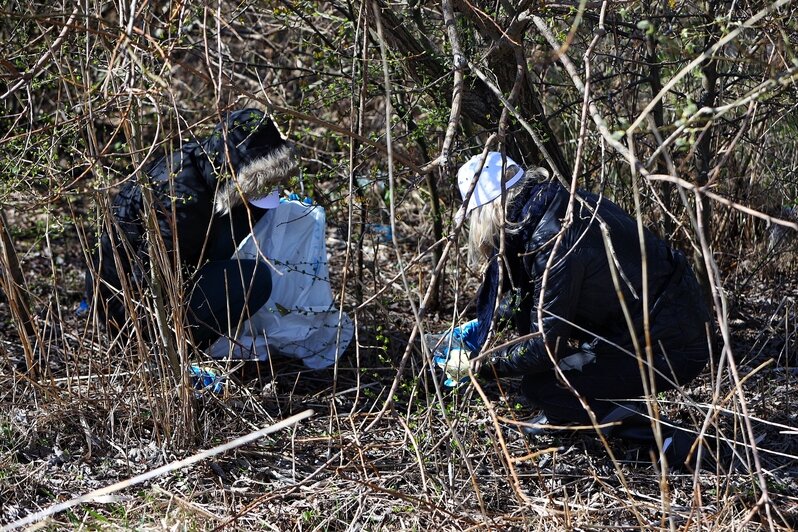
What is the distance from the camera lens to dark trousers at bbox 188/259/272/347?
368 cm

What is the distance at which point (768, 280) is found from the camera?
4504 millimetres

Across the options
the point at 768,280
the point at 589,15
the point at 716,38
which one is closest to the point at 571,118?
the point at 589,15

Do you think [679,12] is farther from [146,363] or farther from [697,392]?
[146,363]

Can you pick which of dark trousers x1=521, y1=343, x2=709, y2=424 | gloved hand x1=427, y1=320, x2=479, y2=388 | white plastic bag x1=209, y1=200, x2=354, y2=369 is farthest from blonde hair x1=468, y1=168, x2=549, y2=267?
white plastic bag x1=209, y1=200, x2=354, y2=369

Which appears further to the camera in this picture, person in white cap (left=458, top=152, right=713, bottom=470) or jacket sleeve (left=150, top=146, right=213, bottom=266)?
jacket sleeve (left=150, top=146, right=213, bottom=266)

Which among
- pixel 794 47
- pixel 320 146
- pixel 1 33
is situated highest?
pixel 1 33

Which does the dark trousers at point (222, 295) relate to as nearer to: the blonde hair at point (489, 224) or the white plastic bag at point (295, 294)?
the white plastic bag at point (295, 294)

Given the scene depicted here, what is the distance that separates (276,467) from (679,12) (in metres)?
2.38

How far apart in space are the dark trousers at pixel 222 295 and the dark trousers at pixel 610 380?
1242 mm

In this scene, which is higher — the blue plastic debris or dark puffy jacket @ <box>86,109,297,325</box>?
dark puffy jacket @ <box>86,109,297,325</box>

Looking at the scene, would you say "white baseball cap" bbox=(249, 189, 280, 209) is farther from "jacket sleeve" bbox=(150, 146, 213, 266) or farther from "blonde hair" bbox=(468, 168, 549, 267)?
"blonde hair" bbox=(468, 168, 549, 267)

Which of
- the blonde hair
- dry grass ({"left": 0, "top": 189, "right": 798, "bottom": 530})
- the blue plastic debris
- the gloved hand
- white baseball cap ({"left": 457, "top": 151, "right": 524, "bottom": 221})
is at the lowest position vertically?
dry grass ({"left": 0, "top": 189, "right": 798, "bottom": 530})

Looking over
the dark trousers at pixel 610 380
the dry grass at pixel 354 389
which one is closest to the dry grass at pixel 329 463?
the dry grass at pixel 354 389

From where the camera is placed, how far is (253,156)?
3406mm
